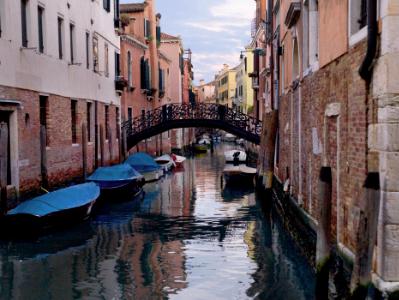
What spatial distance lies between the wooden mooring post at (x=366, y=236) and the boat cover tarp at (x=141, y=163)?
1444cm

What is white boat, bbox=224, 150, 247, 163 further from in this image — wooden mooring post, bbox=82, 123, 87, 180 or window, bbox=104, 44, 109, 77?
wooden mooring post, bbox=82, 123, 87, 180

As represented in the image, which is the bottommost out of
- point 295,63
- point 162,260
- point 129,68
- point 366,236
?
point 162,260

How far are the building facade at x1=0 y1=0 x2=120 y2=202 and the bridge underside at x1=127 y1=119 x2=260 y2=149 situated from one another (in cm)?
239

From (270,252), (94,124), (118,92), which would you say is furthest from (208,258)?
(118,92)

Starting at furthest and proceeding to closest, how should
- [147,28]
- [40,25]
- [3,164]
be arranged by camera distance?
[147,28] → [40,25] → [3,164]

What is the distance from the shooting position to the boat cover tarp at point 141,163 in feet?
59.5

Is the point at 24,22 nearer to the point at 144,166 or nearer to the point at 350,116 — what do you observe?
the point at 350,116

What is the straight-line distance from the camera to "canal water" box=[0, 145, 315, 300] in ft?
20.8

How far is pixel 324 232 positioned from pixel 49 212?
5183mm

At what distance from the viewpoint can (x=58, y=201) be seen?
9492mm

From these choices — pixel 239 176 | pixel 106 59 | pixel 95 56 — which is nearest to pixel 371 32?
pixel 95 56

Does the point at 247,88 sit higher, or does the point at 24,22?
the point at 247,88

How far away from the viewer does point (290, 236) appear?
9.20 metres

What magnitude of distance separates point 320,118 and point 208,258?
2.48m
